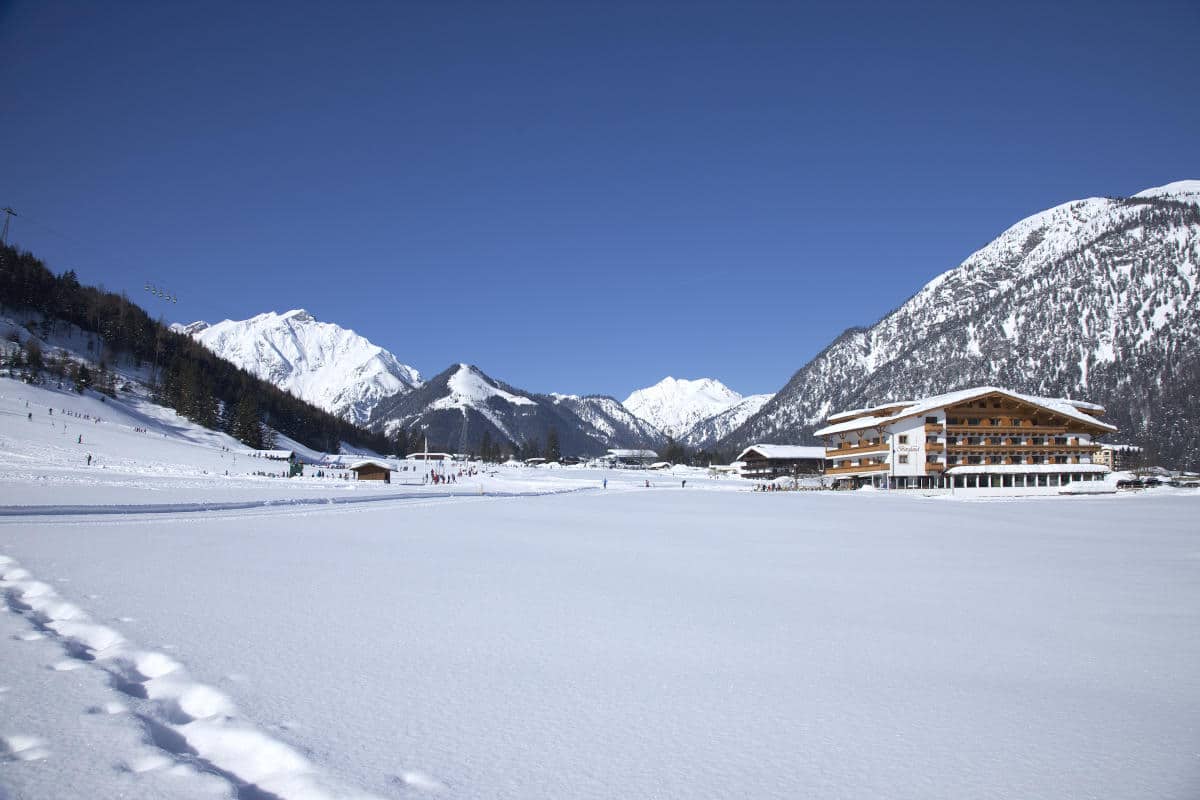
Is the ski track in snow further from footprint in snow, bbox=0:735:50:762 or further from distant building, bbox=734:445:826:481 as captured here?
distant building, bbox=734:445:826:481

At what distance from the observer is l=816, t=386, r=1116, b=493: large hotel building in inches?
2943

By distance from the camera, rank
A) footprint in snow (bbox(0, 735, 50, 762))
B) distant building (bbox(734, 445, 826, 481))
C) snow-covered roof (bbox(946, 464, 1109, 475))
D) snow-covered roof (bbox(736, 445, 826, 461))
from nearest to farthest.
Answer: footprint in snow (bbox(0, 735, 50, 762)) → snow-covered roof (bbox(946, 464, 1109, 475)) → snow-covered roof (bbox(736, 445, 826, 461)) → distant building (bbox(734, 445, 826, 481))

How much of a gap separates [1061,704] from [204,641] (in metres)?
8.26

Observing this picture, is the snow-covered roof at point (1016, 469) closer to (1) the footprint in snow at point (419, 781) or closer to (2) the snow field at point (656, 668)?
(2) the snow field at point (656, 668)

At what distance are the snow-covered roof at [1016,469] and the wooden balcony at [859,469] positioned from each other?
8053 mm

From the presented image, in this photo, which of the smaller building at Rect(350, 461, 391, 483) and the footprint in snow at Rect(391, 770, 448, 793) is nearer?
the footprint in snow at Rect(391, 770, 448, 793)

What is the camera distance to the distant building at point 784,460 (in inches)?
4491

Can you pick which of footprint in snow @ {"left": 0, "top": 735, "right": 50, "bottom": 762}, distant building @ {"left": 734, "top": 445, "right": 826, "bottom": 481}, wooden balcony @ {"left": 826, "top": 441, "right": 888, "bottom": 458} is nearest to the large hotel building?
wooden balcony @ {"left": 826, "top": 441, "right": 888, "bottom": 458}

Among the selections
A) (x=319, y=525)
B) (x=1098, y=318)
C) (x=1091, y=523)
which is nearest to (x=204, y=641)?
(x=319, y=525)

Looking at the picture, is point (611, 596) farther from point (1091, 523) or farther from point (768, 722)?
point (1091, 523)

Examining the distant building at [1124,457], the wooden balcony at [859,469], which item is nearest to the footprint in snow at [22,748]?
the wooden balcony at [859,469]

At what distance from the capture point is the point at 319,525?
2211 cm

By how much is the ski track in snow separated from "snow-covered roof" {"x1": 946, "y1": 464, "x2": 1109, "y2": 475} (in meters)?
80.9

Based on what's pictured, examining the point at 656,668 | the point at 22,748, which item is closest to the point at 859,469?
the point at 656,668
